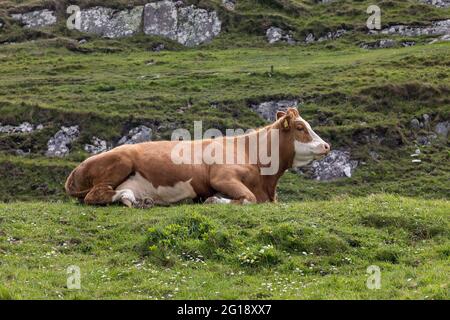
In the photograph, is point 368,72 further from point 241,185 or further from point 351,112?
point 241,185

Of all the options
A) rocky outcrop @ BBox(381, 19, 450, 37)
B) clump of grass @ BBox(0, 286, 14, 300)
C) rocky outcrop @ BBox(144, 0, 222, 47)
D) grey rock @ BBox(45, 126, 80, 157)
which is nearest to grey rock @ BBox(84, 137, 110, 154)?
grey rock @ BBox(45, 126, 80, 157)

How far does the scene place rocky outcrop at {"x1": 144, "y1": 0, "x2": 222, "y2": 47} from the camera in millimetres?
78000

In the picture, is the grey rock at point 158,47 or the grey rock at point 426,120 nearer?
the grey rock at point 426,120

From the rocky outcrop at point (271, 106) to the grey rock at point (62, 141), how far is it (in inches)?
502

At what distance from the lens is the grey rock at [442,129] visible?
45531 mm

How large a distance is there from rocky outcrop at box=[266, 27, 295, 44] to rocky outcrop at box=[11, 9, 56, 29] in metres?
26.5

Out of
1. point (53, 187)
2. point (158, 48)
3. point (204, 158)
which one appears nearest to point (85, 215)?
point (204, 158)

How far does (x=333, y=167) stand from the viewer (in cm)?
4175

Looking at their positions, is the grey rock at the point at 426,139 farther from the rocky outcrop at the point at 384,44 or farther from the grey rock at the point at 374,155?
the rocky outcrop at the point at 384,44

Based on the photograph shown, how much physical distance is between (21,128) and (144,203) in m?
34.6

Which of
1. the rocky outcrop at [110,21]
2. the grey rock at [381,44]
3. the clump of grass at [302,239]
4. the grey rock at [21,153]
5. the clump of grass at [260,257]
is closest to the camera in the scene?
the clump of grass at [260,257]

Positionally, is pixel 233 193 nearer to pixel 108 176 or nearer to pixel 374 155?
pixel 108 176

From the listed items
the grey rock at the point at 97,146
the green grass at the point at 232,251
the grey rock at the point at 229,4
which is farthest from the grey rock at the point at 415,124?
the grey rock at the point at 229,4
